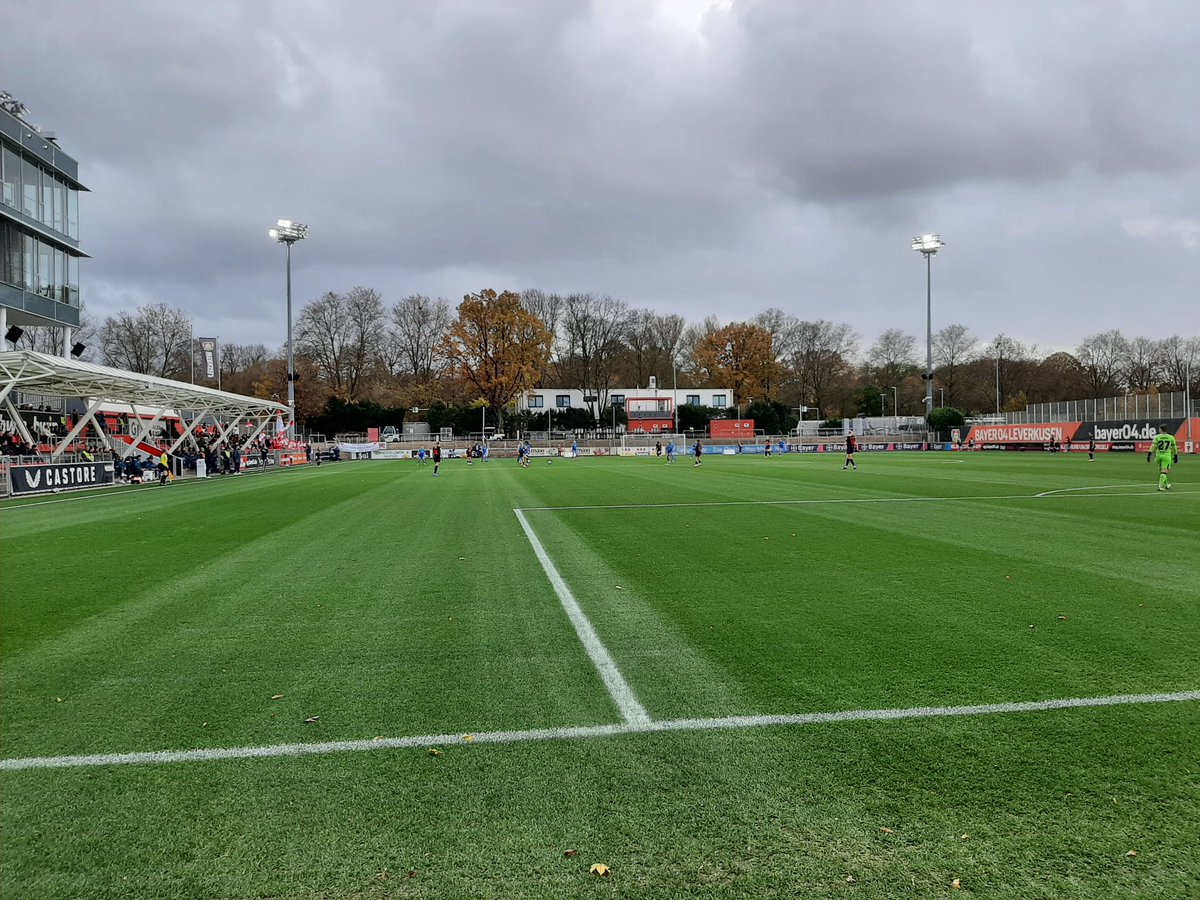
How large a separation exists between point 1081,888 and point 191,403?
41731 millimetres

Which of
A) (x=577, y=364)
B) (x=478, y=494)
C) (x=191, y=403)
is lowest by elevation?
(x=478, y=494)

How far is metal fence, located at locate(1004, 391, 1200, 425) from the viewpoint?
4703cm

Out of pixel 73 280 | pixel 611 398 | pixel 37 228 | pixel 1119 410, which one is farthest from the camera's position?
pixel 611 398

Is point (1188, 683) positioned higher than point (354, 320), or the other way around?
point (354, 320)

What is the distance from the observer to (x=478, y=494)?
20422mm

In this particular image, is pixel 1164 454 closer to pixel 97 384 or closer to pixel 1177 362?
pixel 97 384

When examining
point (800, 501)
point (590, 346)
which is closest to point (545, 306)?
point (590, 346)

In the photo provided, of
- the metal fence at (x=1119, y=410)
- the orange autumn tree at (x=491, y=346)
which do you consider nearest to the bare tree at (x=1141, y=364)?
the metal fence at (x=1119, y=410)

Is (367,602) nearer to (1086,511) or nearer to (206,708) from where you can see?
(206,708)

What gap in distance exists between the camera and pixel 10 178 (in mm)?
31953

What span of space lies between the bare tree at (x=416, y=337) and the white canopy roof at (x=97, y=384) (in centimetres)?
4862

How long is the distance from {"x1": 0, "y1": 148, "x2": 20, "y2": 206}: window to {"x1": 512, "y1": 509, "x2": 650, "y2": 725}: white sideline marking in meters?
37.6

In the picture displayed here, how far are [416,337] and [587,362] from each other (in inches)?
895

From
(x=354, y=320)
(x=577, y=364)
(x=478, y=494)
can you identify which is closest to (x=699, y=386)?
(x=577, y=364)
